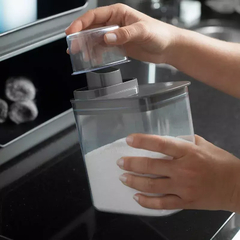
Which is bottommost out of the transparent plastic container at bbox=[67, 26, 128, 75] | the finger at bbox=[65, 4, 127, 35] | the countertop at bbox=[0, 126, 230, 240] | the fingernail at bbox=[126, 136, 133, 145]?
the countertop at bbox=[0, 126, 230, 240]

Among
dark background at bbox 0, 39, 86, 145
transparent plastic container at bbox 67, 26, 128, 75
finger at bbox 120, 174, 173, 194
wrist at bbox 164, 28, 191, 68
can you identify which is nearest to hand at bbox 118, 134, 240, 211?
finger at bbox 120, 174, 173, 194

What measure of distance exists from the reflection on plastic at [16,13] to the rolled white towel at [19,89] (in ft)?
0.40

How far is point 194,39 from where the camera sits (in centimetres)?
72

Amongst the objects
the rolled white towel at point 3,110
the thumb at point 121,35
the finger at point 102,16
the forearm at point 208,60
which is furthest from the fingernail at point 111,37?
the rolled white towel at point 3,110

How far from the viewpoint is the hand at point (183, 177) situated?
0.49 m

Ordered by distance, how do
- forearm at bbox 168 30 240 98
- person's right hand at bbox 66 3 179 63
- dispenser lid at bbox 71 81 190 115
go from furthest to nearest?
forearm at bbox 168 30 240 98, person's right hand at bbox 66 3 179 63, dispenser lid at bbox 71 81 190 115

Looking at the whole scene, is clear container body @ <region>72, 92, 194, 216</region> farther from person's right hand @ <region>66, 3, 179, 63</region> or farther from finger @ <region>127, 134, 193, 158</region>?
person's right hand @ <region>66, 3, 179, 63</region>

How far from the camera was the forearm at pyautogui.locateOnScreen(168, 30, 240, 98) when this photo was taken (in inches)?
28.3

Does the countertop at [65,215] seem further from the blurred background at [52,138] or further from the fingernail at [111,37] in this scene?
the fingernail at [111,37]

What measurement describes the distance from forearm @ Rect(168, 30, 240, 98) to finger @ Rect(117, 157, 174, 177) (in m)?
0.28

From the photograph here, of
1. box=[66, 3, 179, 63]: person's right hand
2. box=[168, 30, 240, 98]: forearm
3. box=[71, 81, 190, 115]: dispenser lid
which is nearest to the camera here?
box=[71, 81, 190, 115]: dispenser lid

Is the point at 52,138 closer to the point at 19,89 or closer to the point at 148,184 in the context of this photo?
the point at 19,89

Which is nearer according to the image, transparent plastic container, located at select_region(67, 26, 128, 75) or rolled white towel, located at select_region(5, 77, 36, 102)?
transparent plastic container, located at select_region(67, 26, 128, 75)

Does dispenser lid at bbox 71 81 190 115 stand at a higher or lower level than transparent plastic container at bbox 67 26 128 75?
lower
